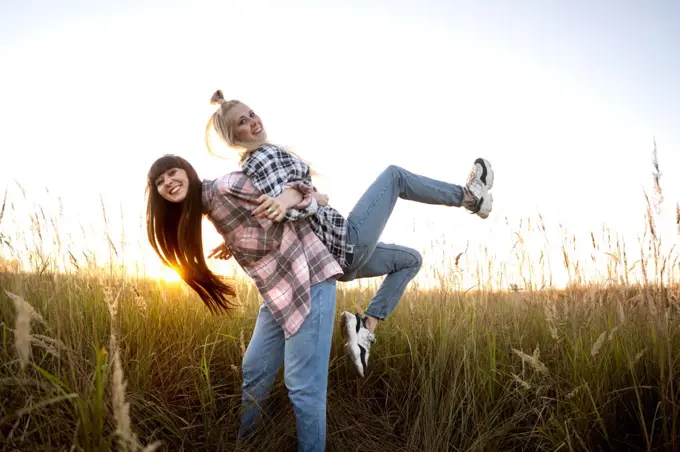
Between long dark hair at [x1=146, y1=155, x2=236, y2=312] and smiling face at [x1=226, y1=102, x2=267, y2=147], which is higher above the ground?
smiling face at [x1=226, y1=102, x2=267, y2=147]

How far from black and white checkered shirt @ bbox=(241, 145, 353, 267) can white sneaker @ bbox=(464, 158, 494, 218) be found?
973mm

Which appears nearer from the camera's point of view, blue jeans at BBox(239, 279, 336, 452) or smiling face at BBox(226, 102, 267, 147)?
blue jeans at BBox(239, 279, 336, 452)

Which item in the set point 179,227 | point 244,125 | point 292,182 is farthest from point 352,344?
point 244,125

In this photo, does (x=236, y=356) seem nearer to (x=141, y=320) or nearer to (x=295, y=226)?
(x=141, y=320)

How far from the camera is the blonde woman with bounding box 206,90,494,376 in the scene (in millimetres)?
2168

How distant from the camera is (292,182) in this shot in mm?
2119

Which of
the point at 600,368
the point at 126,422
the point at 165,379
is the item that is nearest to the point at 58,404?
the point at 165,379

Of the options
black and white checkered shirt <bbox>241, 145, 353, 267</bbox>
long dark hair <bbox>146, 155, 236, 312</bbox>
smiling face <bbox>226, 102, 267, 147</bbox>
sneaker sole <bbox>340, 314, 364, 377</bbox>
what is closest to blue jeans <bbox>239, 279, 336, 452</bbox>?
black and white checkered shirt <bbox>241, 145, 353, 267</bbox>

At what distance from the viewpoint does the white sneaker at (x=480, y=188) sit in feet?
9.61

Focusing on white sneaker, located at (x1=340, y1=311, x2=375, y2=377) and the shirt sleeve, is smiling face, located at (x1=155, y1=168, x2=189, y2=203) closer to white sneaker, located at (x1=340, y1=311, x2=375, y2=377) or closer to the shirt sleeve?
the shirt sleeve

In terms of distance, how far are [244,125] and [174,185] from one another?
613 millimetres

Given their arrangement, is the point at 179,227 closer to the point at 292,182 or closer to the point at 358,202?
the point at 292,182

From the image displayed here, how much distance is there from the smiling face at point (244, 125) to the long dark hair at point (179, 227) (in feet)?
1.51

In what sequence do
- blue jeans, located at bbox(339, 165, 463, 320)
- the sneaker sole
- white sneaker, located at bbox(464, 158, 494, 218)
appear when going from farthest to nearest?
white sneaker, located at bbox(464, 158, 494, 218), blue jeans, located at bbox(339, 165, 463, 320), the sneaker sole
